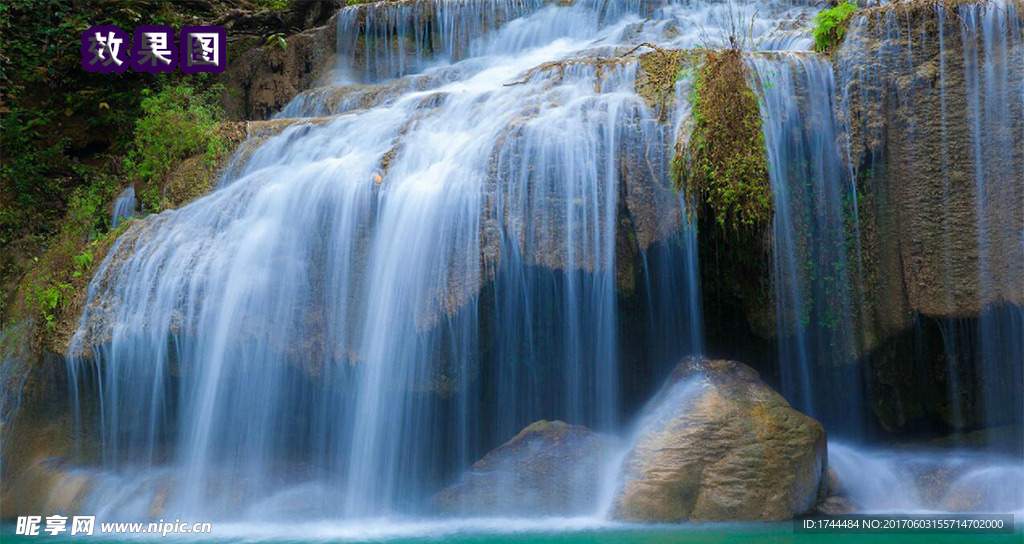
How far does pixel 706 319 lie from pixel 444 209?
244 cm

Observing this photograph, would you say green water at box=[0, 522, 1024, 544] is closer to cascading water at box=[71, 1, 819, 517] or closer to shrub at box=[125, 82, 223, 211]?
cascading water at box=[71, 1, 819, 517]

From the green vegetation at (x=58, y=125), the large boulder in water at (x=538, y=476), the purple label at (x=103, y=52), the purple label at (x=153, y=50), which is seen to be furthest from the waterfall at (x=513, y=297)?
the purple label at (x=103, y=52)

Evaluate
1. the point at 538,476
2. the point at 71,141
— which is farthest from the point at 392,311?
the point at 71,141

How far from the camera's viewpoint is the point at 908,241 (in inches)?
255

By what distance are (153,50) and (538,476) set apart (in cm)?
808

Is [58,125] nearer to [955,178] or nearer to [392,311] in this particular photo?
[392,311]

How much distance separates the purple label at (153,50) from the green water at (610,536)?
22.8 feet

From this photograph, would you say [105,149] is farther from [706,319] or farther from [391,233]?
[706,319]

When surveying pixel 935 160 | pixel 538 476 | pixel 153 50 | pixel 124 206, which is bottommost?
pixel 538 476

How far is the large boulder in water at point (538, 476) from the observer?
625 cm

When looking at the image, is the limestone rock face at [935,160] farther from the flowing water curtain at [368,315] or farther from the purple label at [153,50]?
the purple label at [153,50]

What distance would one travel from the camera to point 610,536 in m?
5.50

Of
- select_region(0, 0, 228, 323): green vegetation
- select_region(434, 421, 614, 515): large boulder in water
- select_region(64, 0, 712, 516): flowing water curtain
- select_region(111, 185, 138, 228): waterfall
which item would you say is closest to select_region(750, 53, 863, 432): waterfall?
select_region(64, 0, 712, 516): flowing water curtain

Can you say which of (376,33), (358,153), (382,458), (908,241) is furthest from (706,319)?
(376,33)
